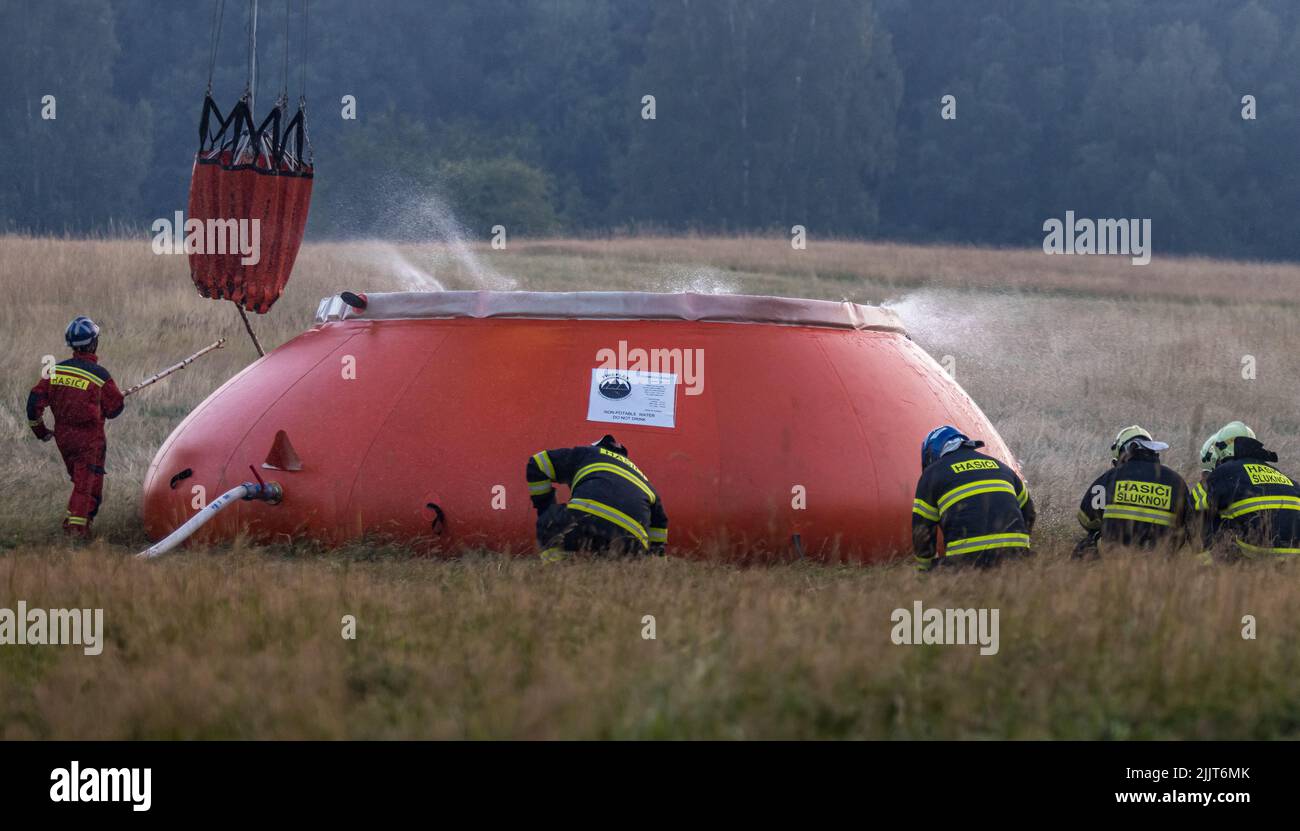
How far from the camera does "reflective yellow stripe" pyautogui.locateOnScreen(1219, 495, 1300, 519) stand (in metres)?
9.01

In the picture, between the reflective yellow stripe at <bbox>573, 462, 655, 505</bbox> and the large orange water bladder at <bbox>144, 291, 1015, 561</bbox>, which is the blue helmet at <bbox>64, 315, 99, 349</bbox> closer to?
the large orange water bladder at <bbox>144, 291, 1015, 561</bbox>

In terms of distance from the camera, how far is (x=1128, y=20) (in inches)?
2255

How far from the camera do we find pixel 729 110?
173ft

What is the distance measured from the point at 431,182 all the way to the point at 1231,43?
28.7 metres

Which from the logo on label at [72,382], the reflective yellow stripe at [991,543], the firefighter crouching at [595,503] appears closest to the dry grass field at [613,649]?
the reflective yellow stripe at [991,543]

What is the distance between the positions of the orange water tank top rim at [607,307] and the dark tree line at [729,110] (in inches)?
1524

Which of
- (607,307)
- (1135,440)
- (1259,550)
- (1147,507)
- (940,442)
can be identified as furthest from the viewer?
(607,307)

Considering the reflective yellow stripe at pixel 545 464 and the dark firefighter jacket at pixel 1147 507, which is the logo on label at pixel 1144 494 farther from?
the reflective yellow stripe at pixel 545 464

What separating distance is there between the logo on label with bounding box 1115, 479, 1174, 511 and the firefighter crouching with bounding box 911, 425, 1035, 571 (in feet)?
3.17

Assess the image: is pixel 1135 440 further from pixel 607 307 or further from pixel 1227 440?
pixel 607 307

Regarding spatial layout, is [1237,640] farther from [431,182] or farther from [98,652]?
[431,182]

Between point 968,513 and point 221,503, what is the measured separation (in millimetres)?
4148

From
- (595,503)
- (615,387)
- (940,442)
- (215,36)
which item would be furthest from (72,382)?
(215,36)

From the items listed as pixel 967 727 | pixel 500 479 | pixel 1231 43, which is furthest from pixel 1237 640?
pixel 1231 43
